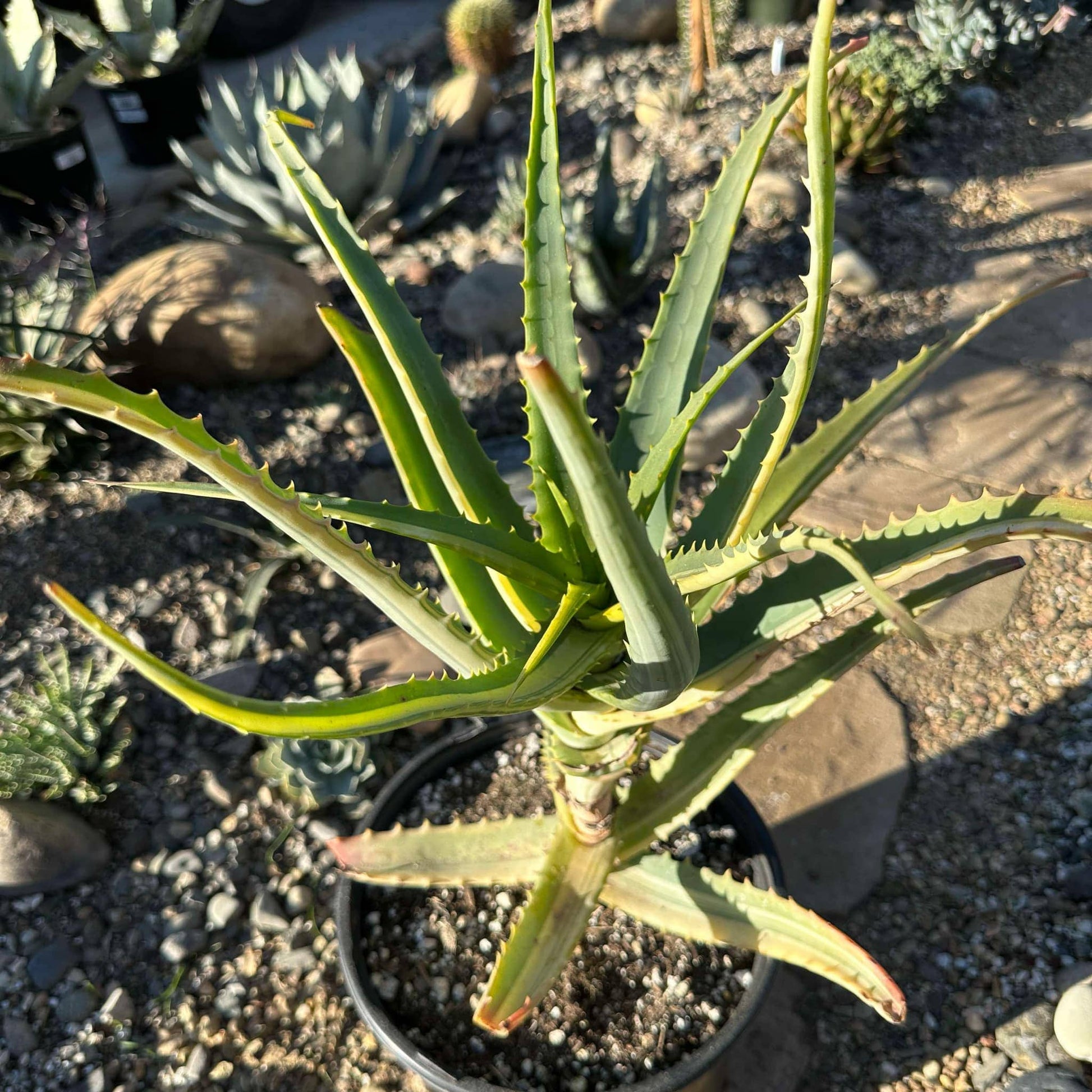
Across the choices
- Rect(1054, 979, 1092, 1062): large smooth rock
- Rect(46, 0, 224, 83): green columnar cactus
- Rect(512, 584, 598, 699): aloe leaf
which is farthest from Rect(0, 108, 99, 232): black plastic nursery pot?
Rect(1054, 979, 1092, 1062): large smooth rock

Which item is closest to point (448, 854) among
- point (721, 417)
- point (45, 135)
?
point (721, 417)

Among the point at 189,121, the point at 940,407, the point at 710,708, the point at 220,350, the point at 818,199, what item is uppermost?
the point at 818,199

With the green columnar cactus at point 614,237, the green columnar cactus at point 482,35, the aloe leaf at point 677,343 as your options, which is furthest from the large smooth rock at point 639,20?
the aloe leaf at point 677,343

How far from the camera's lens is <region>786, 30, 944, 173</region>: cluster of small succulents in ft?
11.6

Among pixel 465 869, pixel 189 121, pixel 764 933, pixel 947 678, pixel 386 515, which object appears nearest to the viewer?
pixel 386 515

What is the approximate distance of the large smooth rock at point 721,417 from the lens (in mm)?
2742

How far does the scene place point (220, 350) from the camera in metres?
2.85

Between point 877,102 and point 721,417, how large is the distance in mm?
1678

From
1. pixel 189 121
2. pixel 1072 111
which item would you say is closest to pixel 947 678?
pixel 1072 111

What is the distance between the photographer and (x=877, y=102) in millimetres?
3535

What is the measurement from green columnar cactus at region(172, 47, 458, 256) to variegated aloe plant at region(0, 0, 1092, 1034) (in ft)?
7.87

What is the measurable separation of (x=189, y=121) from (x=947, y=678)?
157 inches

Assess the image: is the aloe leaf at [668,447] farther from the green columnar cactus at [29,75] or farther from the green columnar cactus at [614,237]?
the green columnar cactus at [29,75]

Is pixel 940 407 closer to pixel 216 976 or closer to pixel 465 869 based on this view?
pixel 465 869
